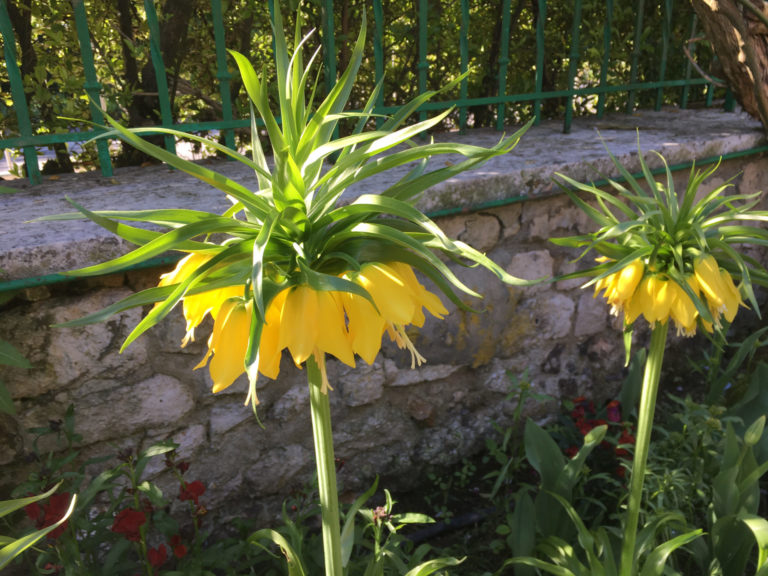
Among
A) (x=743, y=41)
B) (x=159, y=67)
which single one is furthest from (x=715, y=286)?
(x=743, y=41)

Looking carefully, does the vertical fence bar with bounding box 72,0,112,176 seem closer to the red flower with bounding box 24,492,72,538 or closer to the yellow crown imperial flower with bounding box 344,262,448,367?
the red flower with bounding box 24,492,72,538

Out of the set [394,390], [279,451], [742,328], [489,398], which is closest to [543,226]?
[489,398]

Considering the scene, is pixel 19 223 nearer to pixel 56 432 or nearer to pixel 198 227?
pixel 56 432

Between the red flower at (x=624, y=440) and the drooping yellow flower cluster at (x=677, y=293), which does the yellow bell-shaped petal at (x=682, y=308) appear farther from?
the red flower at (x=624, y=440)

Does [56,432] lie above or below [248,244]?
below

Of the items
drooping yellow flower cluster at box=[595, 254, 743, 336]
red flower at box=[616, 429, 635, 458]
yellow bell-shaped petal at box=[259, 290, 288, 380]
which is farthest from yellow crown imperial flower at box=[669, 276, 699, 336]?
red flower at box=[616, 429, 635, 458]

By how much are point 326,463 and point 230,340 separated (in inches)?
11.0

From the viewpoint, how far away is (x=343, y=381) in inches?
83.8

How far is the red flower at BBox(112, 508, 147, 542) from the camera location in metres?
1.44

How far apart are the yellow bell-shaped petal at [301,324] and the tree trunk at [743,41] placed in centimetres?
262

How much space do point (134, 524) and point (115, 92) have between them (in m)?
1.73

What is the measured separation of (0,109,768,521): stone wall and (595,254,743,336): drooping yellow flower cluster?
839mm

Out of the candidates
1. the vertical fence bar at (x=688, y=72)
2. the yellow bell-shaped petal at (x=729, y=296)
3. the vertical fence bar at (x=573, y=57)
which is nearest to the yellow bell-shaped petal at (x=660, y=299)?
the yellow bell-shaped petal at (x=729, y=296)

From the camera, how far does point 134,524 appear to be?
57.1 inches
